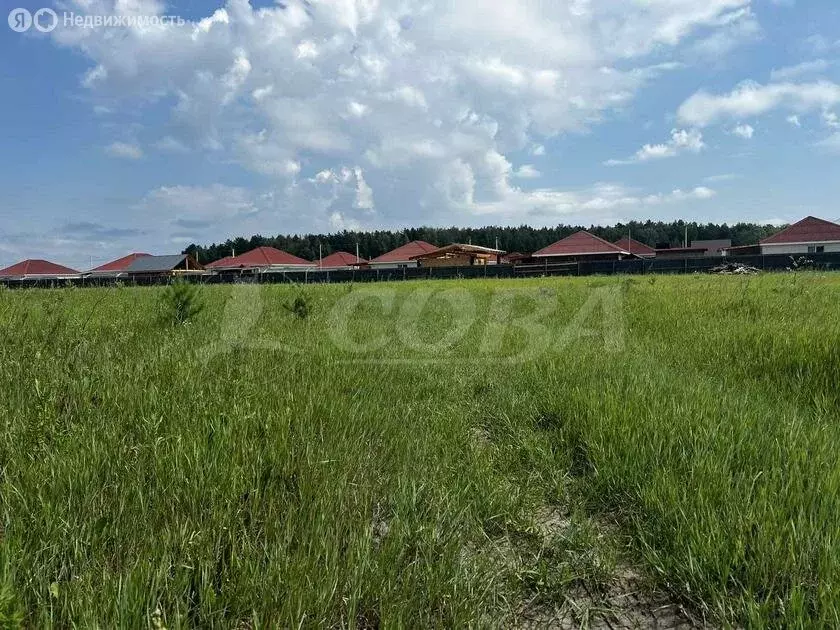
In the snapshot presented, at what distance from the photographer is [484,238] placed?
374 feet

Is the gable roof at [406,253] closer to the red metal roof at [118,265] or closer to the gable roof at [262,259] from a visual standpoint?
the gable roof at [262,259]

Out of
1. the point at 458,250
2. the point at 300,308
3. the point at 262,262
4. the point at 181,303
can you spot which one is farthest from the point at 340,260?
the point at 181,303

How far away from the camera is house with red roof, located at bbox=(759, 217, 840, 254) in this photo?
51.9 meters

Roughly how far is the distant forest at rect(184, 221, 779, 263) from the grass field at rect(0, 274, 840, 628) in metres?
104

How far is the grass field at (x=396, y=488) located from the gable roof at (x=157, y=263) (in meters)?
75.8

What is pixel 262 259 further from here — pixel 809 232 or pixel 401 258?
pixel 809 232

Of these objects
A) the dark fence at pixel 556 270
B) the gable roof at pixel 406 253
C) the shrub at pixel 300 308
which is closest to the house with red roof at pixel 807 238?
the dark fence at pixel 556 270

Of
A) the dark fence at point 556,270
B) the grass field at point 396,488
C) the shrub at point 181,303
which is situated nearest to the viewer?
the grass field at point 396,488

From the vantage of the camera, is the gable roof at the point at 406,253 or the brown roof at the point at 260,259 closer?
the brown roof at the point at 260,259

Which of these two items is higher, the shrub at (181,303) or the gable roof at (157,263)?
the gable roof at (157,263)

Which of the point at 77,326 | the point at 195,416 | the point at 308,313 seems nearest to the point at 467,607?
the point at 195,416

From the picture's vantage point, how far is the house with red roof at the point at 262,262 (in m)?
63.8

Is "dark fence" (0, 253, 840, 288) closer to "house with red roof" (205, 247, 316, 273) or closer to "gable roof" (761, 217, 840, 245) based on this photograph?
"gable roof" (761, 217, 840, 245)

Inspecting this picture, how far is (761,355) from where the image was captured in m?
5.25
